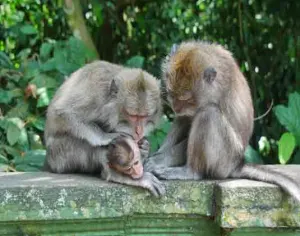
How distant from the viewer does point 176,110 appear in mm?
4270

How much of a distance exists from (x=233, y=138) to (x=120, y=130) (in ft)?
2.39

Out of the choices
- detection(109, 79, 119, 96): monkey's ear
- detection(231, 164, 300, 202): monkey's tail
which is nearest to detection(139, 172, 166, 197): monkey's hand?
detection(231, 164, 300, 202): monkey's tail

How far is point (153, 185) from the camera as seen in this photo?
3.52m

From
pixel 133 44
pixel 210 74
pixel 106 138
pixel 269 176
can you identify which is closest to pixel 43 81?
pixel 106 138

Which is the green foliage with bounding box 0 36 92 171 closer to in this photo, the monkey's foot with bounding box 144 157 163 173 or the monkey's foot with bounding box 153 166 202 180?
the monkey's foot with bounding box 144 157 163 173

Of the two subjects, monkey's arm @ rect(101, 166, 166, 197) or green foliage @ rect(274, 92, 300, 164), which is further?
green foliage @ rect(274, 92, 300, 164)

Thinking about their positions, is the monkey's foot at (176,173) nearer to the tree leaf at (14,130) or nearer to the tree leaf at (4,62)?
the tree leaf at (14,130)

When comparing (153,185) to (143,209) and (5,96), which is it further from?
(5,96)

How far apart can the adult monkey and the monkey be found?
0.19 m

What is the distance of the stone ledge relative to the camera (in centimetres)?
332

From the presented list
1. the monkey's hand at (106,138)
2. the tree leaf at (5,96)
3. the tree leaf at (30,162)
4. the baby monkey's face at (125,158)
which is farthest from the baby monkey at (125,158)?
the tree leaf at (5,96)

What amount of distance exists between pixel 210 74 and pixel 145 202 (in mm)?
1069

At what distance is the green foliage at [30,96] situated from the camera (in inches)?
214

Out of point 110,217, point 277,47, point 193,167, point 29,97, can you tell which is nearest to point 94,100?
point 193,167
